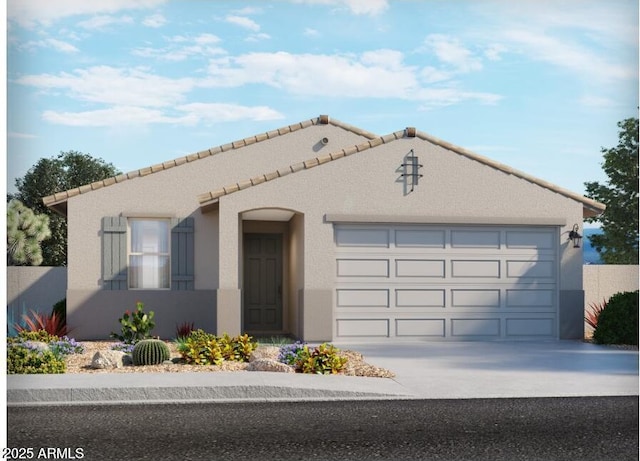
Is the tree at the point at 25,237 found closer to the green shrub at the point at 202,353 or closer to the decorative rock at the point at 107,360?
the decorative rock at the point at 107,360

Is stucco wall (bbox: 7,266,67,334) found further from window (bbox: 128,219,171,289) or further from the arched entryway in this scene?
the arched entryway

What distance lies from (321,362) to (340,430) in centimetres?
349

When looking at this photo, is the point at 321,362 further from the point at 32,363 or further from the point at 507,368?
the point at 32,363

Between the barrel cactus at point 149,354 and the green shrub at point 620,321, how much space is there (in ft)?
29.0

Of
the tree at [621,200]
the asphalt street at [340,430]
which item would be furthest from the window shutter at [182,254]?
the tree at [621,200]

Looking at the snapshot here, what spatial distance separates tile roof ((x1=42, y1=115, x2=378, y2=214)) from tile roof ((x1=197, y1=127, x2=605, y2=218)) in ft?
5.12

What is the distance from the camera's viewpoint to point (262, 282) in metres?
20.6

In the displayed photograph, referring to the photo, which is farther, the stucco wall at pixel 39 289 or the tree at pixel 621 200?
the tree at pixel 621 200

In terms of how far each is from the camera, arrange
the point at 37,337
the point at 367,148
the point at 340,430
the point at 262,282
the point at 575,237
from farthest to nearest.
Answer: the point at 262,282, the point at 575,237, the point at 367,148, the point at 37,337, the point at 340,430

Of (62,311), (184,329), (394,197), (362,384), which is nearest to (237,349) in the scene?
(362,384)

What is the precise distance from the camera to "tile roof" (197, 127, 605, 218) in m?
16.9

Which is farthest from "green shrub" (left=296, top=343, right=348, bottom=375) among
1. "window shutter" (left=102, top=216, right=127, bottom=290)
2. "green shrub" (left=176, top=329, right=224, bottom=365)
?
"window shutter" (left=102, top=216, right=127, bottom=290)

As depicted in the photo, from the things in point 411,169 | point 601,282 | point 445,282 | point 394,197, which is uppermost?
point 411,169

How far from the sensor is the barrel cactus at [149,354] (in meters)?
12.4
